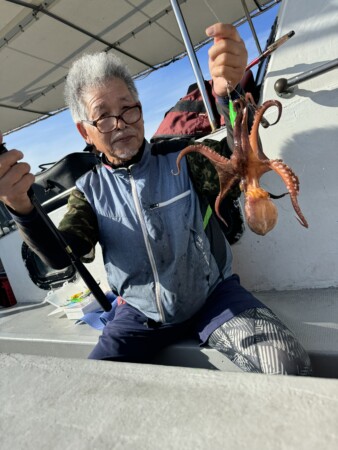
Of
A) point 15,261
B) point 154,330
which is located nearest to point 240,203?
point 154,330

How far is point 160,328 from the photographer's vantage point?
1.71 metres

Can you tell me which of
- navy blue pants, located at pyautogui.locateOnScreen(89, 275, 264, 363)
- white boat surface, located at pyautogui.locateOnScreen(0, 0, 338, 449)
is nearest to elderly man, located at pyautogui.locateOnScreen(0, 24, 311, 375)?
navy blue pants, located at pyautogui.locateOnScreen(89, 275, 264, 363)

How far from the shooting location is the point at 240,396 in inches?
32.2

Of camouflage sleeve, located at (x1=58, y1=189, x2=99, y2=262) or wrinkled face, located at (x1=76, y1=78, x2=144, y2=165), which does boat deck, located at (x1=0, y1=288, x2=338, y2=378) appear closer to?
camouflage sleeve, located at (x1=58, y1=189, x2=99, y2=262)

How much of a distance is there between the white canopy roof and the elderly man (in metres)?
2.23

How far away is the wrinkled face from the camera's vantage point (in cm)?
170

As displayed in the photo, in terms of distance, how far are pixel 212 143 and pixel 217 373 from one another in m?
1.20

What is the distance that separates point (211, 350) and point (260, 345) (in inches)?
12.0

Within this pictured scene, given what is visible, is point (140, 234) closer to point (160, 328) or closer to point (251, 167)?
point (160, 328)

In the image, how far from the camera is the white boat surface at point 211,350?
76 centimetres

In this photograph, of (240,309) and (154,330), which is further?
(154,330)

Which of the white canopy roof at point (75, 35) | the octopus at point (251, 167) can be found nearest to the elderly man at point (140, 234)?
the octopus at point (251, 167)

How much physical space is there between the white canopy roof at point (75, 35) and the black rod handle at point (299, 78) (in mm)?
2021

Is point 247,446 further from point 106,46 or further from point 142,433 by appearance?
point 106,46
